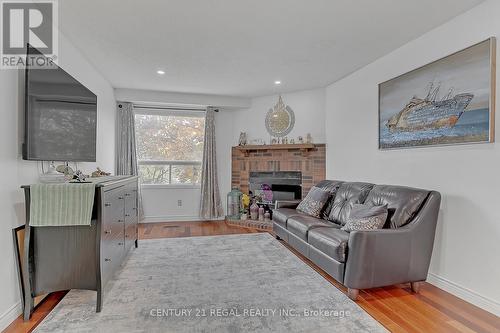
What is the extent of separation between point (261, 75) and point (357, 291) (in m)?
3.07

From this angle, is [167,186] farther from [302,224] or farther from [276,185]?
[302,224]

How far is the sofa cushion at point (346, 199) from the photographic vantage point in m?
3.17

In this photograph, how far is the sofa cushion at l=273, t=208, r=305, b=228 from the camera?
3588 millimetres

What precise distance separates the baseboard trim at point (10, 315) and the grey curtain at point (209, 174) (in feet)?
11.3

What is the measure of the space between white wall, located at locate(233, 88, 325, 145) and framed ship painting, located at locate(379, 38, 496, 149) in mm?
1560

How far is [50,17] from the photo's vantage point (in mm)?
2344

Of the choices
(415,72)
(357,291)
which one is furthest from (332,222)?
(415,72)

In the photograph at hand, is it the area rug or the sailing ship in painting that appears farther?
the sailing ship in painting

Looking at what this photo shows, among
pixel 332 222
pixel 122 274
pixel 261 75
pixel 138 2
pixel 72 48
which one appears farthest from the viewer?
pixel 261 75

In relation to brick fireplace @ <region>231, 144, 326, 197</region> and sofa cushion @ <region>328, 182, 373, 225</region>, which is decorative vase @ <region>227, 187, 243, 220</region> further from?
sofa cushion @ <region>328, 182, 373, 225</region>

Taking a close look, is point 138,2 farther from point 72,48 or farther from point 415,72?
point 415,72

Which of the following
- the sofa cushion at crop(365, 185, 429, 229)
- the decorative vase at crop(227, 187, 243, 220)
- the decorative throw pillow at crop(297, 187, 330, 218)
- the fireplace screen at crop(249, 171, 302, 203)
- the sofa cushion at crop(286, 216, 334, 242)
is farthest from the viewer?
the decorative vase at crop(227, 187, 243, 220)

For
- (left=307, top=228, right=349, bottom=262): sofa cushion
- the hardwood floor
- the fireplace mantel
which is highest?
the fireplace mantel

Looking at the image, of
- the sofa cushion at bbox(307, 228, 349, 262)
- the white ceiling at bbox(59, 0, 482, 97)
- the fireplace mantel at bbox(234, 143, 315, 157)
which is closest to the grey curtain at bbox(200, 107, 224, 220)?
the fireplace mantel at bbox(234, 143, 315, 157)
